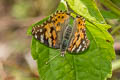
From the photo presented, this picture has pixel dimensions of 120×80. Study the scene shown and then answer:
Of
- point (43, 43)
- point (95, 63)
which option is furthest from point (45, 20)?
point (95, 63)

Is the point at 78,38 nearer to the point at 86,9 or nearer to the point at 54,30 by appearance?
the point at 54,30

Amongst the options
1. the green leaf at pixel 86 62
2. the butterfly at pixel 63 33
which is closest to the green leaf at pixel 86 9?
the green leaf at pixel 86 62

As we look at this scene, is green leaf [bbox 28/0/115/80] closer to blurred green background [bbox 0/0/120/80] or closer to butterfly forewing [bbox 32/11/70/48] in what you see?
butterfly forewing [bbox 32/11/70/48]

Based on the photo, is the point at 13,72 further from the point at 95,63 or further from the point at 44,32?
the point at 95,63

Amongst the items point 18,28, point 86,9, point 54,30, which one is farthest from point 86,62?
point 18,28

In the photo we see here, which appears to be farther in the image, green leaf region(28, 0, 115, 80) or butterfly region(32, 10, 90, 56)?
butterfly region(32, 10, 90, 56)

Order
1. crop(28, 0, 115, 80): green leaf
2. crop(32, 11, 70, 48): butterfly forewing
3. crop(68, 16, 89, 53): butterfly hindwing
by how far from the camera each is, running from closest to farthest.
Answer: crop(28, 0, 115, 80): green leaf → crop(68, 16, 89, 53): butterfly hindwing → crop(32, 11, 70, 48): butterfly forewing

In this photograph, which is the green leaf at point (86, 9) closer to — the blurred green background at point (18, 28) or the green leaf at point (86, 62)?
the green leaf at point (86, 62)

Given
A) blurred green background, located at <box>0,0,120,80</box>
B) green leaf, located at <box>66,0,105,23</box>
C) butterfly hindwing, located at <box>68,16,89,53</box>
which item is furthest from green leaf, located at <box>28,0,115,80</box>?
blurred green background, located at <box>0,0,120,80</box>
